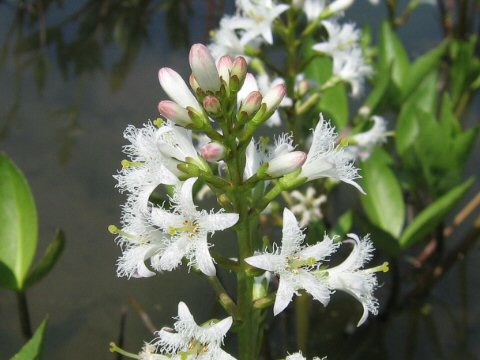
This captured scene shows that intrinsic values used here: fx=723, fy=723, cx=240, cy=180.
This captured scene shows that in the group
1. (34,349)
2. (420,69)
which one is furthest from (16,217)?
(420,69)

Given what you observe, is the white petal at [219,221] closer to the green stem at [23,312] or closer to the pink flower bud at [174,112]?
the pink flower bud at [174,112]

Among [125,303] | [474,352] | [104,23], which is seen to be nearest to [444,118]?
[474,352]

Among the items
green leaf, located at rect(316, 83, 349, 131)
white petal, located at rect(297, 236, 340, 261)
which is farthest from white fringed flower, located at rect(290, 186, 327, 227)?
white petal, located at rect(297, 236, 340, 261)

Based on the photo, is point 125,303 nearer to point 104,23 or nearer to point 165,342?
point 165,342

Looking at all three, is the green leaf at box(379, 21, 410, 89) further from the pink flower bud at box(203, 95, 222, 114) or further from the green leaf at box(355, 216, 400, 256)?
the pink flower bud at box(203, 95, 222, 114)

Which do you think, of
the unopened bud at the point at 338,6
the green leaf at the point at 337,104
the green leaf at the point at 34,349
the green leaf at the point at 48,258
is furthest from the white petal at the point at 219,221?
the green leaf at the point at 337,104
